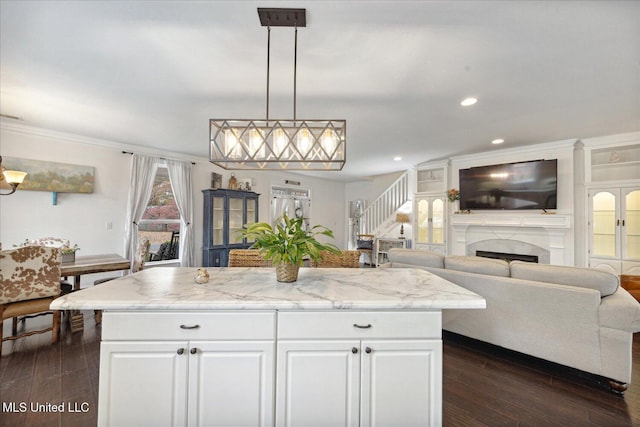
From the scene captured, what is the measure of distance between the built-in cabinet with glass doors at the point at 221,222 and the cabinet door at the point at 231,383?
374 cm

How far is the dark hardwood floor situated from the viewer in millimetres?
1709

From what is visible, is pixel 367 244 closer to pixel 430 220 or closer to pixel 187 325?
pixel 430 220

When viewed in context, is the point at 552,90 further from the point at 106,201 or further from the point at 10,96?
the point at 106,201

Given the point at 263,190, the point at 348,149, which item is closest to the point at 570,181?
the point at 348,149

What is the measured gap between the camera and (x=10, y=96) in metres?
2.75

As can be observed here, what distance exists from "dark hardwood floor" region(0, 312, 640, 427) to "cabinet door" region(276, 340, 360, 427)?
0.86 m

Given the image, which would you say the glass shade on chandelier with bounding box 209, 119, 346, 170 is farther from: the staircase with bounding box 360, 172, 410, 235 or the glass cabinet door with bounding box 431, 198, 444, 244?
the staircase with bounding box 360, 172, 410, 235

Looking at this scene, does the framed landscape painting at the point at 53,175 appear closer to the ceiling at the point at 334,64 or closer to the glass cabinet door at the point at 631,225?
the ceiling at the point at 334,64

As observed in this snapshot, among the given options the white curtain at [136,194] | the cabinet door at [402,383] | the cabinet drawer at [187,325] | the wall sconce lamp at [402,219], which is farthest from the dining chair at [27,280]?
the wall sconce lamp at [402,219]

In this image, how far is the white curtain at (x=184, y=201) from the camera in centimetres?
488

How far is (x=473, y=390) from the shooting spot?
1.99m

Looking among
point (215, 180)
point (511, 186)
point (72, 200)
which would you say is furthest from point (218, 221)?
point (511, 186)

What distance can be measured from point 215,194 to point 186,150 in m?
0.94

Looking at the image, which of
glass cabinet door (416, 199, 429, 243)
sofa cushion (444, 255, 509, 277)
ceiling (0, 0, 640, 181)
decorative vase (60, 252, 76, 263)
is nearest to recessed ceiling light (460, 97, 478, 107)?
ceiling (0, 0, 640, 181)
